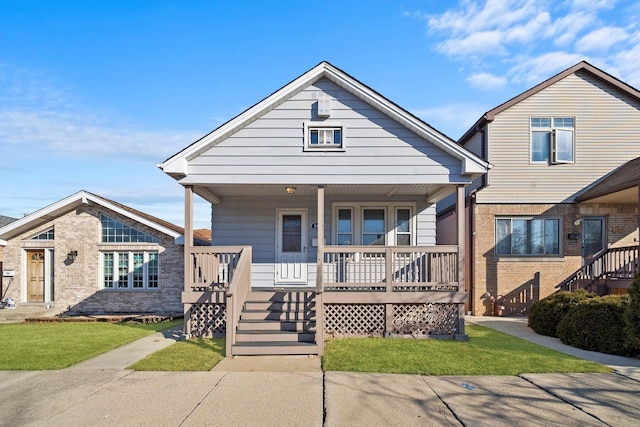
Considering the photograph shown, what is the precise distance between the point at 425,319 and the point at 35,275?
47.0 feet

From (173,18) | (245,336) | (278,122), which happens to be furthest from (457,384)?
(173,18)

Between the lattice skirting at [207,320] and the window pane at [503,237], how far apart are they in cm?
931

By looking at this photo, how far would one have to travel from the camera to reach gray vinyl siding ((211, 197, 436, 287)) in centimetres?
1174

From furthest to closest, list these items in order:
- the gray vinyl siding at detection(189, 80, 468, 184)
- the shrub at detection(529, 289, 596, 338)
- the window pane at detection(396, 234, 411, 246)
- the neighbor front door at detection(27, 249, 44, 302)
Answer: the neighbor front door at detection(27, 249, 44, 302)
the window pane at detection(396, 234, 411, 246)
the shrub at detection(529, 289, 596, 338)
the gray vinyl siding at detection(189, 80, 468, 184)

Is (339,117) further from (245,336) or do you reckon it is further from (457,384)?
(457,384)

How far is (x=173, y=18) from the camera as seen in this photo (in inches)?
508

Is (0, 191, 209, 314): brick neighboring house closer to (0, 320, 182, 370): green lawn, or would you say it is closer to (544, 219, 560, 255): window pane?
(0, 320, 182, 370): green lawn

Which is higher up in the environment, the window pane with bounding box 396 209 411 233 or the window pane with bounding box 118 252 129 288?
the window pane with bounding box 396 209 411 233

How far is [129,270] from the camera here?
1466 cm

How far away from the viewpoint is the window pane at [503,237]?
13328mm

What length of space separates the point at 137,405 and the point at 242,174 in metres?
5.42

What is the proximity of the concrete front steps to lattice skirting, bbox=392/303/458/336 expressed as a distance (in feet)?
6.68

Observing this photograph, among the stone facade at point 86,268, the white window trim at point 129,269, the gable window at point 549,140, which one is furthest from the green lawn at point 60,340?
the gable window at point 549,140

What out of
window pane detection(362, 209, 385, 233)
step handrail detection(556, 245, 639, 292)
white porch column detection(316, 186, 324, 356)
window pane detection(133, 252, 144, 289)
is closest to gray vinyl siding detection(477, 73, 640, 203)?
step handrail detection(556, 245, 639, 292)
